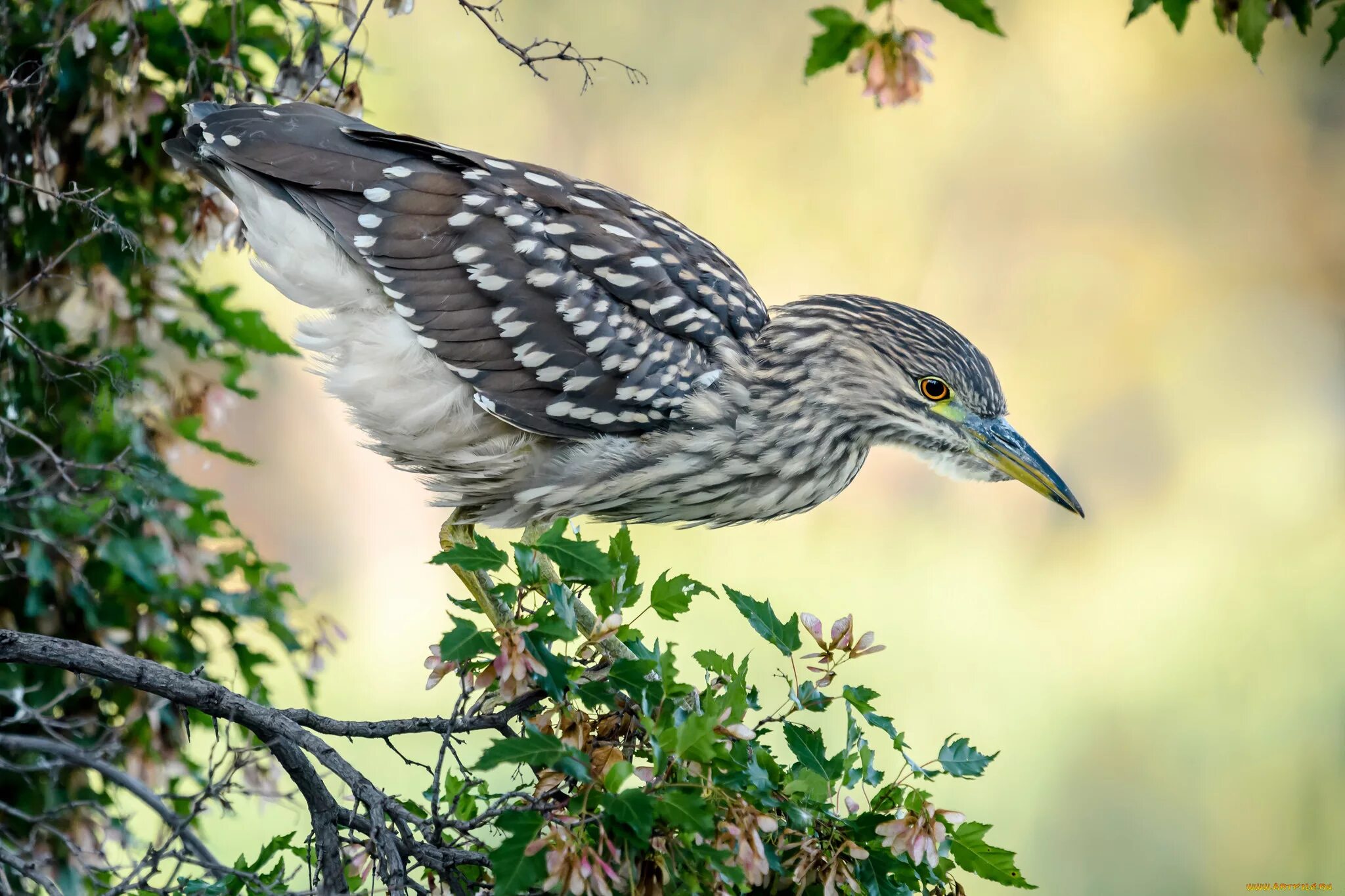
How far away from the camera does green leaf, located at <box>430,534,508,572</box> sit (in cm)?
148

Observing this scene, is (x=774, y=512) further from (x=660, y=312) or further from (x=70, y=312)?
(x=70, y=312)

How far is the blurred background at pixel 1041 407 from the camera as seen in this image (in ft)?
19.3

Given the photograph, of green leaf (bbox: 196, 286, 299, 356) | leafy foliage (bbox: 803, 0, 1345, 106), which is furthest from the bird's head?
green leaf (bbox: 196, 286, 299, 356)

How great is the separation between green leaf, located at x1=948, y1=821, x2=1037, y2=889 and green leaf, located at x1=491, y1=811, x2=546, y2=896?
1.71 ft

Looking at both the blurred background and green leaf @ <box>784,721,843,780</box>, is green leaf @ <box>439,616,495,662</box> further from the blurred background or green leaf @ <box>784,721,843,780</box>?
the blurred background

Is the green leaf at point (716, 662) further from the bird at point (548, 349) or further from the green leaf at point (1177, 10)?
the green leaf at point (1177, 10)

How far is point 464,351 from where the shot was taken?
2477mm

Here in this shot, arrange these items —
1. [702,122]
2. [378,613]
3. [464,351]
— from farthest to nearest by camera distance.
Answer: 1. [702,122]
2. [378,613]
3. [464,351]

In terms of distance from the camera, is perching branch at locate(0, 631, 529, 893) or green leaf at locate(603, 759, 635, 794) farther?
perching branch at locate(0, 631, 529, 893)

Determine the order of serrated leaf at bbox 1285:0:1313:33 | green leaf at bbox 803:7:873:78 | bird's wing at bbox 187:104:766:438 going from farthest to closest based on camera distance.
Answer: bird's wing at bbox 187:104:766:438, green leaf at bbox 803:7:873:78, serrated leaf at bbox 1285:0:1313:33

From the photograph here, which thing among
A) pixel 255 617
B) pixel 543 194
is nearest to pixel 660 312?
pixel 543 194

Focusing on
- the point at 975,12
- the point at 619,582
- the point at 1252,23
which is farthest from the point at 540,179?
the point at 1252,23

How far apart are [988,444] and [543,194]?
103cm

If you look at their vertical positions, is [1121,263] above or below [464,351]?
above
